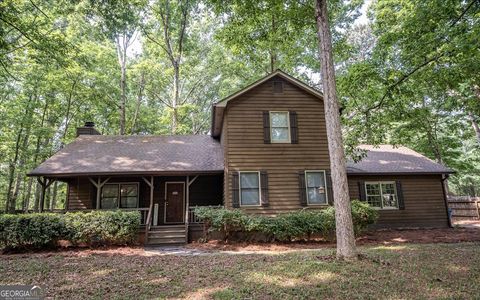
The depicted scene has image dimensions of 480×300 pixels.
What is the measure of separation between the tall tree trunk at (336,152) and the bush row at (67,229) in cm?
709

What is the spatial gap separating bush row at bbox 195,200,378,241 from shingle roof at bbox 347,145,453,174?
369 centimetres

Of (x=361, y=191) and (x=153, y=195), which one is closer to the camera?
(x=153, y=195)

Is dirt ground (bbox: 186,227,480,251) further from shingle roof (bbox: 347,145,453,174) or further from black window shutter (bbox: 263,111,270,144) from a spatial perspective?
black window shutter (bbox: 263,111,270,144)

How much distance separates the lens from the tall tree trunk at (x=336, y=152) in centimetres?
652

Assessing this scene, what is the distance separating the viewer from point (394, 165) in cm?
1405

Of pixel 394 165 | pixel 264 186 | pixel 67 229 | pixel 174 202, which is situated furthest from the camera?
pixel 394 165

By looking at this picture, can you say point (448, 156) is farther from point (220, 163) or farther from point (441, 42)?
point (220, 163)

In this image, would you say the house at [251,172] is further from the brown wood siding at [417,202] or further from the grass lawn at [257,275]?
the grass lawn at [257,275]

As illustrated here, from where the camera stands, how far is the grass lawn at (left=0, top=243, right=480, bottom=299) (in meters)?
4.58

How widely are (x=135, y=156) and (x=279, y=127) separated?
6864 mm

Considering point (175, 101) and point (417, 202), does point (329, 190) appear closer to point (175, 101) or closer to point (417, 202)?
point (417, 202)

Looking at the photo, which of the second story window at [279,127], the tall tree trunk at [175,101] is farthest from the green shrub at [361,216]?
the tall tree trunk at [175,101]

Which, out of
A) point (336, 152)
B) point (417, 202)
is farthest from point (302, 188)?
point (417, 202)

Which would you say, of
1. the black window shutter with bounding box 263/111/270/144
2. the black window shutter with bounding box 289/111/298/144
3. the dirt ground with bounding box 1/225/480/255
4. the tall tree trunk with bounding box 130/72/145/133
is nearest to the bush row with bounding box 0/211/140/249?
the dirt ground with bounding box 1/225/480/255
